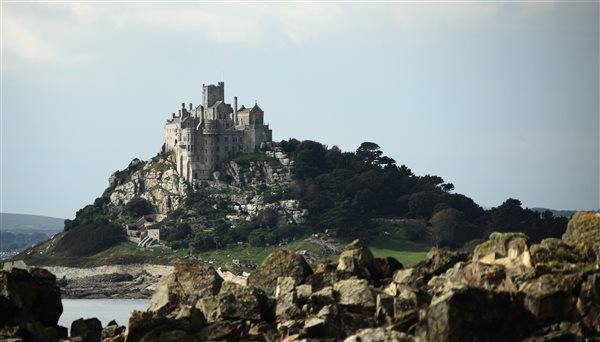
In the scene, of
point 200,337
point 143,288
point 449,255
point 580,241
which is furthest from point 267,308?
point 143,288

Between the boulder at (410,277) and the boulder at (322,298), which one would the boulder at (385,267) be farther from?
the boulder at (322,298)

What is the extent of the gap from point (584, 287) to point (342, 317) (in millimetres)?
7296

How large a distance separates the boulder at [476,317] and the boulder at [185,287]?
958 cm

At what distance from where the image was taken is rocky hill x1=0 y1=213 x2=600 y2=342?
1676 inches

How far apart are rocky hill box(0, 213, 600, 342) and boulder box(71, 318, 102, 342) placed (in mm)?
56

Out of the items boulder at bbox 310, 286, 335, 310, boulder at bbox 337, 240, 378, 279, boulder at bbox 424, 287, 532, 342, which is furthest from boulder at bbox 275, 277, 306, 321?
boulder at bbox 424, 287, 532, 342

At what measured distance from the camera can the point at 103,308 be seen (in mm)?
160250

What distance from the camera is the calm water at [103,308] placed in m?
135

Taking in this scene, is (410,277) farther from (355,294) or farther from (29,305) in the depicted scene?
(29,305)

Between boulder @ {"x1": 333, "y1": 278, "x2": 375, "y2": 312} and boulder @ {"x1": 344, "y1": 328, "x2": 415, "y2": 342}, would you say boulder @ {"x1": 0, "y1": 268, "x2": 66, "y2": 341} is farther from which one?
boulder @ {"x1": 344, "y1": 328, "x2": 415, "y2": 342}

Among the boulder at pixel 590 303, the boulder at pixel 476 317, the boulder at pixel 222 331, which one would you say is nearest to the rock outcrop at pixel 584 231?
the boulder at pixel 590 303

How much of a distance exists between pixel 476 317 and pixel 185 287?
11.7 metres

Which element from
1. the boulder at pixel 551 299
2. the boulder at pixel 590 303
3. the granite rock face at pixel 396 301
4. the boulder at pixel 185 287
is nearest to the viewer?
the granite rock face at pixel 396 301

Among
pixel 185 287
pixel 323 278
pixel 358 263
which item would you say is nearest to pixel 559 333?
pixel 323 278
